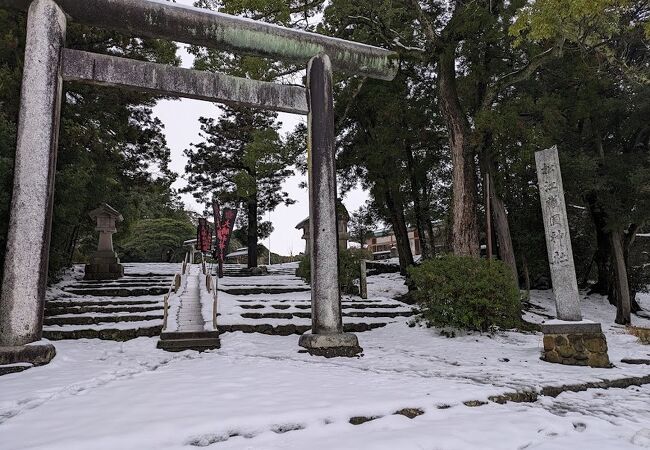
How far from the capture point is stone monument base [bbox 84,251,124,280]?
43.6 ft

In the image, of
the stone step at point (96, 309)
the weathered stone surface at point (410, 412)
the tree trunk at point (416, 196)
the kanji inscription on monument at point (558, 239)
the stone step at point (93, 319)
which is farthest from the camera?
the tree trunk at point (416, 196)

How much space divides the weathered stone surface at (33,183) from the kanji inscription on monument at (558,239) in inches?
278

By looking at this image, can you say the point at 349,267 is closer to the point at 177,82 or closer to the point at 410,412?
the point at 177,82

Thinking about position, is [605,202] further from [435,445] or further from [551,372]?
[435,445]

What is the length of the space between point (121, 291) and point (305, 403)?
9.43 meters

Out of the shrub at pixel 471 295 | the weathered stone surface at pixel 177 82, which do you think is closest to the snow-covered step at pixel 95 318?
the weathered stone surface at pixel 177 82

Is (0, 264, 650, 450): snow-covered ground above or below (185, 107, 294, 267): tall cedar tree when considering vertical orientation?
below

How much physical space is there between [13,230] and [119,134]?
29.5ft

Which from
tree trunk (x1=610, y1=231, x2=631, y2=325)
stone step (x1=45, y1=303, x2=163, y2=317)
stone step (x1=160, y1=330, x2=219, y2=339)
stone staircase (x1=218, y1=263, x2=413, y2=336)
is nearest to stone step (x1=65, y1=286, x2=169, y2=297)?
stone staircase (x1=218, y1=263, x2=413, y2=336)

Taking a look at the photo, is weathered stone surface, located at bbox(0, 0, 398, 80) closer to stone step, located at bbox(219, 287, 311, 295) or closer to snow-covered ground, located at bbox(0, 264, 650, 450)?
snow-covered ground, located at bbox(0, 264, 650, 450)

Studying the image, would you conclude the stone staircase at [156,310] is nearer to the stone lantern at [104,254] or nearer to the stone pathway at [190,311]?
the stone pathway at [190,311]

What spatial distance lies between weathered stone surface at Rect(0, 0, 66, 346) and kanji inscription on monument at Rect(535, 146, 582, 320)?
7.07m

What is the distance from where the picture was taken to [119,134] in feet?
42.8

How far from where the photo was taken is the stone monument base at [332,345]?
6.02 meters
